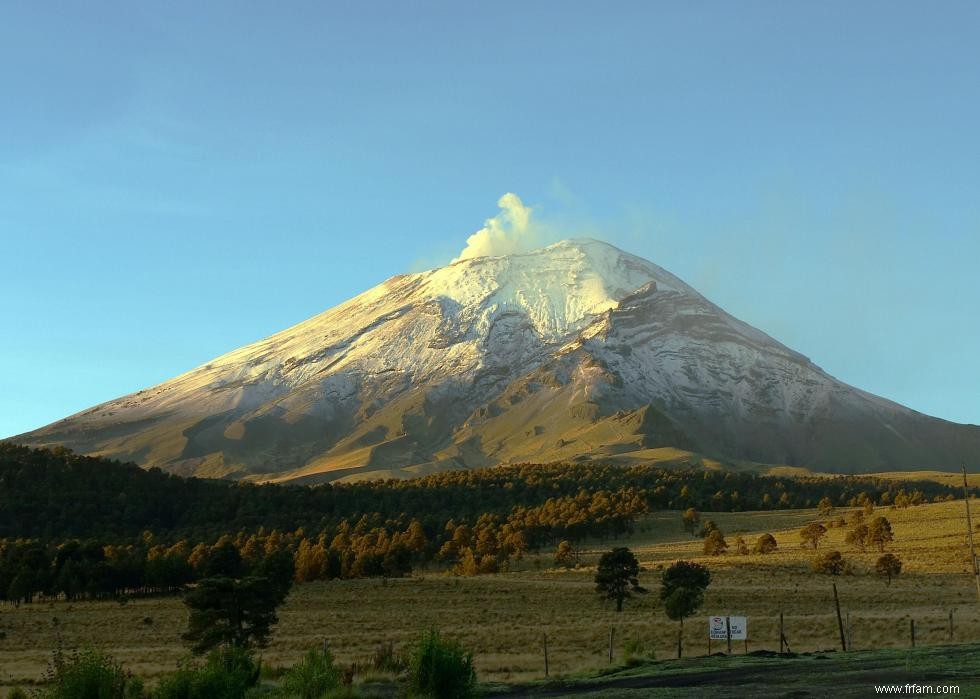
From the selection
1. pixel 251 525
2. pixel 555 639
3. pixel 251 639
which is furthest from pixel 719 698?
pixel 251 525

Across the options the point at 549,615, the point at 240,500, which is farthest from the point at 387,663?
the point at 240,500

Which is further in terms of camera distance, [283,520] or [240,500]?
[240,500]

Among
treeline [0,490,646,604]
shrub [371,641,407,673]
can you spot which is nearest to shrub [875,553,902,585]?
treeline [0,490,646,604]

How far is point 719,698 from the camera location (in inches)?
932

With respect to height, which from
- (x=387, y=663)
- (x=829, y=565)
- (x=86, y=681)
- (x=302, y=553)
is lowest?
(x=829, y=565)

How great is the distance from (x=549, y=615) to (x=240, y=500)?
90016 mm

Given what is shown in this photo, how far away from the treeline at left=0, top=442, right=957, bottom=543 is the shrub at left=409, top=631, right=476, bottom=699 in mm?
98250

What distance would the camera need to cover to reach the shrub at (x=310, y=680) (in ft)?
79.5

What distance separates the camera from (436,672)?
23438mm

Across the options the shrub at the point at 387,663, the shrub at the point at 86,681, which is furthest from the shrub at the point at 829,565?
the shrub at the point at 86,681

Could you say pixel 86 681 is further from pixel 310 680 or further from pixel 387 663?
pixel 387 663

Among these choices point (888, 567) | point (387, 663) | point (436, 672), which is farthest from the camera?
point (888, 567)

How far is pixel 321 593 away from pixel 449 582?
1077 cm

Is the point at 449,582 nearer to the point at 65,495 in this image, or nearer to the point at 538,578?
the point at 538,578
